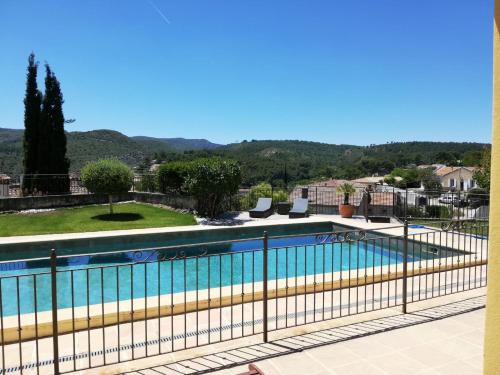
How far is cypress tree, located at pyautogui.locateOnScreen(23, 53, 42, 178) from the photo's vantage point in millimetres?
20078

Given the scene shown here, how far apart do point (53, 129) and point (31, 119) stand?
3.67ft

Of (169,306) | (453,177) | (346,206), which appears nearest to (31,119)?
(346,206)

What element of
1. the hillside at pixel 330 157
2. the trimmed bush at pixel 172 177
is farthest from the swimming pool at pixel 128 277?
the hillside at pixel 330 157

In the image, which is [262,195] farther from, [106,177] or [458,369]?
[458,369]

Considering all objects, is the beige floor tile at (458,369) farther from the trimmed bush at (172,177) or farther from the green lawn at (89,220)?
the trimmed bush at (172,177)

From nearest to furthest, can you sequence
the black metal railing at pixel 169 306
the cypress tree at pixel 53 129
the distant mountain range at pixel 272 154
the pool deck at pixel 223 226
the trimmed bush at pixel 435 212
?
the black metal railing at pixel 169 306 < the pool deck at pixel 223 226 < the trimmed bush at pixel 435 212 < the cypress tree at pixel 53 129 < the distant mountain range at pixel 272 154

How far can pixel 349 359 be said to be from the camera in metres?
3.94

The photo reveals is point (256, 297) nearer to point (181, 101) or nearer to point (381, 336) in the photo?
point (381, 336)

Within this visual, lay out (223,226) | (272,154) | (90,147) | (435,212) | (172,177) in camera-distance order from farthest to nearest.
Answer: (272,154) < (90,147) < (172,177) < (435,212) < (223,226)

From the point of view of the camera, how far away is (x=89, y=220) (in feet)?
47.9

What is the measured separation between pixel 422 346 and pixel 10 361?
4366 mm

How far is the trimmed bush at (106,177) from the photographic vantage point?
15258 mm

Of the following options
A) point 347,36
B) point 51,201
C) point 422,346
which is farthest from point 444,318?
point 347,36

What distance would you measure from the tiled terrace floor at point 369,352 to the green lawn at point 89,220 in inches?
393
